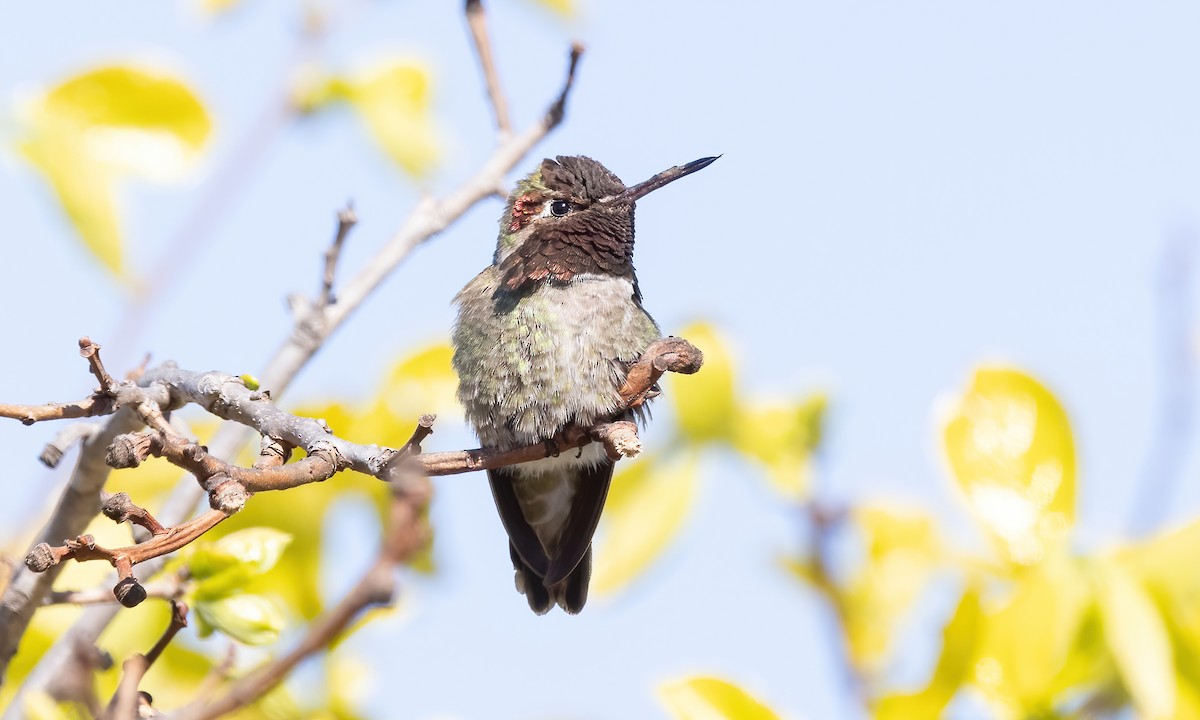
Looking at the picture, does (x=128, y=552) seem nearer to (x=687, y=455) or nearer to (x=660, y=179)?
(x=687, y=455)

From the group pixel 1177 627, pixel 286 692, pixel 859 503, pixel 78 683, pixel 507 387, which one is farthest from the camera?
pixel 507 387

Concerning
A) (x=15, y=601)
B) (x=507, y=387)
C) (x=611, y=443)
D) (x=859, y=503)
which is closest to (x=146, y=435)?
(x=15, y=601)

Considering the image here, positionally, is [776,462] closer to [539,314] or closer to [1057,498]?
[1057,498]

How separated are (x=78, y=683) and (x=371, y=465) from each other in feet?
1.97

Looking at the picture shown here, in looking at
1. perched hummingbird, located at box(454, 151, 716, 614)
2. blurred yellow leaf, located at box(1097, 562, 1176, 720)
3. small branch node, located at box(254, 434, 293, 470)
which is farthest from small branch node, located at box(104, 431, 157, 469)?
perched hummingbird, located at box(454, 151, 716, 614)

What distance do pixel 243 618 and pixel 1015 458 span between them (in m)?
1.43

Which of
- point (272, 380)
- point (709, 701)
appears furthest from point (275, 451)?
point (272, 380)

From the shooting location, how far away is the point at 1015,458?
8.02 feet

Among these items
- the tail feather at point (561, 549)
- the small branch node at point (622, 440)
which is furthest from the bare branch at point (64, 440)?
the tail feather at point (561, 549)

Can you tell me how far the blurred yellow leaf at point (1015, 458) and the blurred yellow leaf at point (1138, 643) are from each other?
28 centimetres

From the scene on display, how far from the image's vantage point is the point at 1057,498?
238 cm

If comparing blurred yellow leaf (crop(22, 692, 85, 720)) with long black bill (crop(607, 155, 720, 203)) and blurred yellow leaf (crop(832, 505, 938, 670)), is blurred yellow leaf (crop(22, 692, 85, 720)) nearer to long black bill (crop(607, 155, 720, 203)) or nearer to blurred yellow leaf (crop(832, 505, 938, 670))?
blurred yellow leaf (crop(832, 505, 938, 670))

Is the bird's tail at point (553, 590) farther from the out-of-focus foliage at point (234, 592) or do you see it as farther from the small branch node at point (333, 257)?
the out-of-focus foliage at point (234, 592)

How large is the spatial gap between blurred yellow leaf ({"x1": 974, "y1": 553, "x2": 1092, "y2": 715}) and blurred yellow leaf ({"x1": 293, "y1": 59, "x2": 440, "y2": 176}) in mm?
2140
